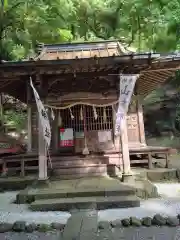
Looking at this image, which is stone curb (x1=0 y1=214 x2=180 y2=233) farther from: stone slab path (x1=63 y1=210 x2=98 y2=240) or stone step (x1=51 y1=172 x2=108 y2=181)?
stone step (x1=51 y1=172 x2=108 y2=181)

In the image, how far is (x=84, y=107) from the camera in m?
10.4

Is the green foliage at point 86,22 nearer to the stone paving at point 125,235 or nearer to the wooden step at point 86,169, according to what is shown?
the wooden step at point 86,169

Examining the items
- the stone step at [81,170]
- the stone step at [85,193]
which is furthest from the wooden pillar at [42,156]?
the stone step at [81,170]

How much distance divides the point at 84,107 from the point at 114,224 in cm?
563

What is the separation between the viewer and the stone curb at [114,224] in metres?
5.39

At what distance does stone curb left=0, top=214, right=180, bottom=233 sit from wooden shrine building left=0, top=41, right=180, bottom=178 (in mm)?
3124

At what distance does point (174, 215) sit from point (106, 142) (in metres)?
4.80

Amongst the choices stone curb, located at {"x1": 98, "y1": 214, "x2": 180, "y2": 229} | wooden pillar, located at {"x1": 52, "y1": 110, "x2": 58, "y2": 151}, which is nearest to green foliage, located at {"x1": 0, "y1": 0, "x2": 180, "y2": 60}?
wooden pillar, located at {"x1": 52, "y1": 110, "x2": 58, "y2": 151}

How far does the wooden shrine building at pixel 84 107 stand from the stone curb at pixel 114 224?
123 inches

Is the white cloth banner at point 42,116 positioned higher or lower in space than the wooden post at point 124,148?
higher

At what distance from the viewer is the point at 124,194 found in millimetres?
7324

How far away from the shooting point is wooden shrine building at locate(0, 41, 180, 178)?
9.11m

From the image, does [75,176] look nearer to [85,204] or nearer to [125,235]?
[85,204]

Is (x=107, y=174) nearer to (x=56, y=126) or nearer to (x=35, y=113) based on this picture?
(x=56, y=126)
